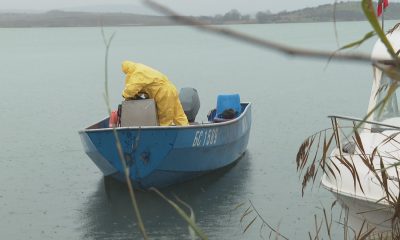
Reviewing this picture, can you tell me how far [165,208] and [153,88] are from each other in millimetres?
1619

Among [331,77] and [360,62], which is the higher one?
[360,62]

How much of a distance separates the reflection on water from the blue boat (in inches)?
9.6

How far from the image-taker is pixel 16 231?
9.51m

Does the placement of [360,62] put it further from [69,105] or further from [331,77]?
[331,77]

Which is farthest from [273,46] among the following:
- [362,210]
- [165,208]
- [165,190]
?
[165,190]

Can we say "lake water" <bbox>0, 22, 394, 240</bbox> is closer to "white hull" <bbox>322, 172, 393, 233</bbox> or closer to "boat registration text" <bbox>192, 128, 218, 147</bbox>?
"white hull" <bbox>322, 172, 393, 233</bbox>

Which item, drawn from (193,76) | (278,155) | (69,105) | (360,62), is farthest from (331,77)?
(360,62)

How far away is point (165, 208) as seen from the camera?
33.4 feet

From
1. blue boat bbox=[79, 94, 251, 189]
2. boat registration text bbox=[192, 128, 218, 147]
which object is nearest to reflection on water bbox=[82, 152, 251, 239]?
blue boat bbox=[79, 94, 251, 189]

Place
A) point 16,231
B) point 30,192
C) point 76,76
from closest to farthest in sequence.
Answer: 1. point 16,231
2. point 30,192
3. point 76,76

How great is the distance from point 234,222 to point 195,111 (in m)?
3.08

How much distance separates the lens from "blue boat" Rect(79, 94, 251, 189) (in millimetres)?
10227

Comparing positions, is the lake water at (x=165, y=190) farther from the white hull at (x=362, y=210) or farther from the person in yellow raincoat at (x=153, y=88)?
the person in yellow raincoat at (x=153, y=88)

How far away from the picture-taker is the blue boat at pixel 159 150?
10227 mm
